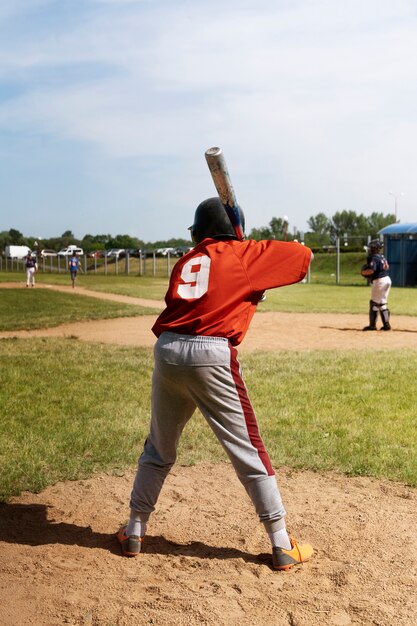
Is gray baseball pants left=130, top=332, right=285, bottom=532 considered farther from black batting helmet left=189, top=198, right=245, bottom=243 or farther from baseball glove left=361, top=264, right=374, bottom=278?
baseball glove left=361, top=264, right=374, bottom=278

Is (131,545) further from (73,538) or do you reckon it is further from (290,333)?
(290,333)

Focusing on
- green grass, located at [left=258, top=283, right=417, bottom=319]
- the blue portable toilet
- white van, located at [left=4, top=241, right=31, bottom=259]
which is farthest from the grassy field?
white van, located at [left=4, top=241, right=31, bottom=259]

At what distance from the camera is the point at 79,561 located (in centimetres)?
412

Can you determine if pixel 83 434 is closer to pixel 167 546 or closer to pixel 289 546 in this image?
pixel 167 546

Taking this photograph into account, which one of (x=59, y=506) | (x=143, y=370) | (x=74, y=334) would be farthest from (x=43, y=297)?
(x=59, y=506)

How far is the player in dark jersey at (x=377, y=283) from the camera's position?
50.2 ft

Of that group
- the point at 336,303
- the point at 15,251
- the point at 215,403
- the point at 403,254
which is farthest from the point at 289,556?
the point at 15,251

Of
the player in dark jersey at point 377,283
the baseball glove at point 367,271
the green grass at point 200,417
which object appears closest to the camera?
the green grass at point 200,417

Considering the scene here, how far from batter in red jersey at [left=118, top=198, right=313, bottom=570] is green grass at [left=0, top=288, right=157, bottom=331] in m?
13.7

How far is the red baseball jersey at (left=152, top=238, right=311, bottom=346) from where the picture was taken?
3844 millimetres

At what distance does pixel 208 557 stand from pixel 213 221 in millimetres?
1893

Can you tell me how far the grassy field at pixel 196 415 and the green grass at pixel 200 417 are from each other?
11 mm

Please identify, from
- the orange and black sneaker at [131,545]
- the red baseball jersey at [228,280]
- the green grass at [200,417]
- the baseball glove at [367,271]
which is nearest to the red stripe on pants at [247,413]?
the red baseball jersey at [228,280]

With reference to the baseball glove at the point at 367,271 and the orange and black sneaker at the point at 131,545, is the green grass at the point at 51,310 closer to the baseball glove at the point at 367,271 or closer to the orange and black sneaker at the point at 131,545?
the baseball glove at the point at 367,271
